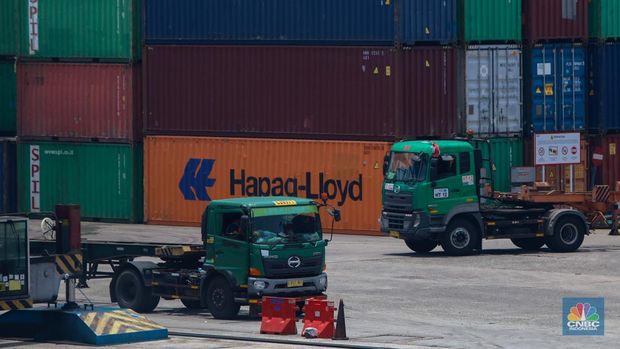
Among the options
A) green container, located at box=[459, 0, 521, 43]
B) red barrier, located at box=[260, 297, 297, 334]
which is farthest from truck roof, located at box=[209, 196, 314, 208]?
green container, located at box=[459, 0, 521, 43]

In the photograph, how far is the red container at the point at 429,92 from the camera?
137ft

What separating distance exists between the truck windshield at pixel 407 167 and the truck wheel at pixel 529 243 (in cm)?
373

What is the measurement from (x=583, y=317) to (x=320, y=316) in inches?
185

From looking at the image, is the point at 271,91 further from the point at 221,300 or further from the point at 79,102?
the point at 221,300

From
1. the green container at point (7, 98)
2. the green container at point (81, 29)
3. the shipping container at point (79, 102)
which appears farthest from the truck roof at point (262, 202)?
the green container at point (7, 98)

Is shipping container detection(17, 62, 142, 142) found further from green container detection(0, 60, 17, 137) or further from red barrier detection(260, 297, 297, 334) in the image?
red barrier detection(260, 297, 297, 334)

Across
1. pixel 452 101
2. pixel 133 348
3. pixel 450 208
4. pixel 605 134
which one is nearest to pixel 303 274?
pixel 133 348

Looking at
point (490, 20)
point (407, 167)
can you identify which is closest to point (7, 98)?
point (490, 20)

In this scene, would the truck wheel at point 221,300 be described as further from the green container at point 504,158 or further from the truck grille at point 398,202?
the green container at point 504,158

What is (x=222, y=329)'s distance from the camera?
2434 centimetres

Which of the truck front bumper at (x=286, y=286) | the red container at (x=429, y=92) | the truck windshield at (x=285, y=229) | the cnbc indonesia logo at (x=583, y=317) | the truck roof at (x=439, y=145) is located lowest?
the cnbc indonesia logo at (x=583, y=317)

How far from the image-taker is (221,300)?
2589 centimetres

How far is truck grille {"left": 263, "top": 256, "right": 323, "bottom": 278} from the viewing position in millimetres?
25297

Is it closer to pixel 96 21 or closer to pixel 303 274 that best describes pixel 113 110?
pixel 96 21
